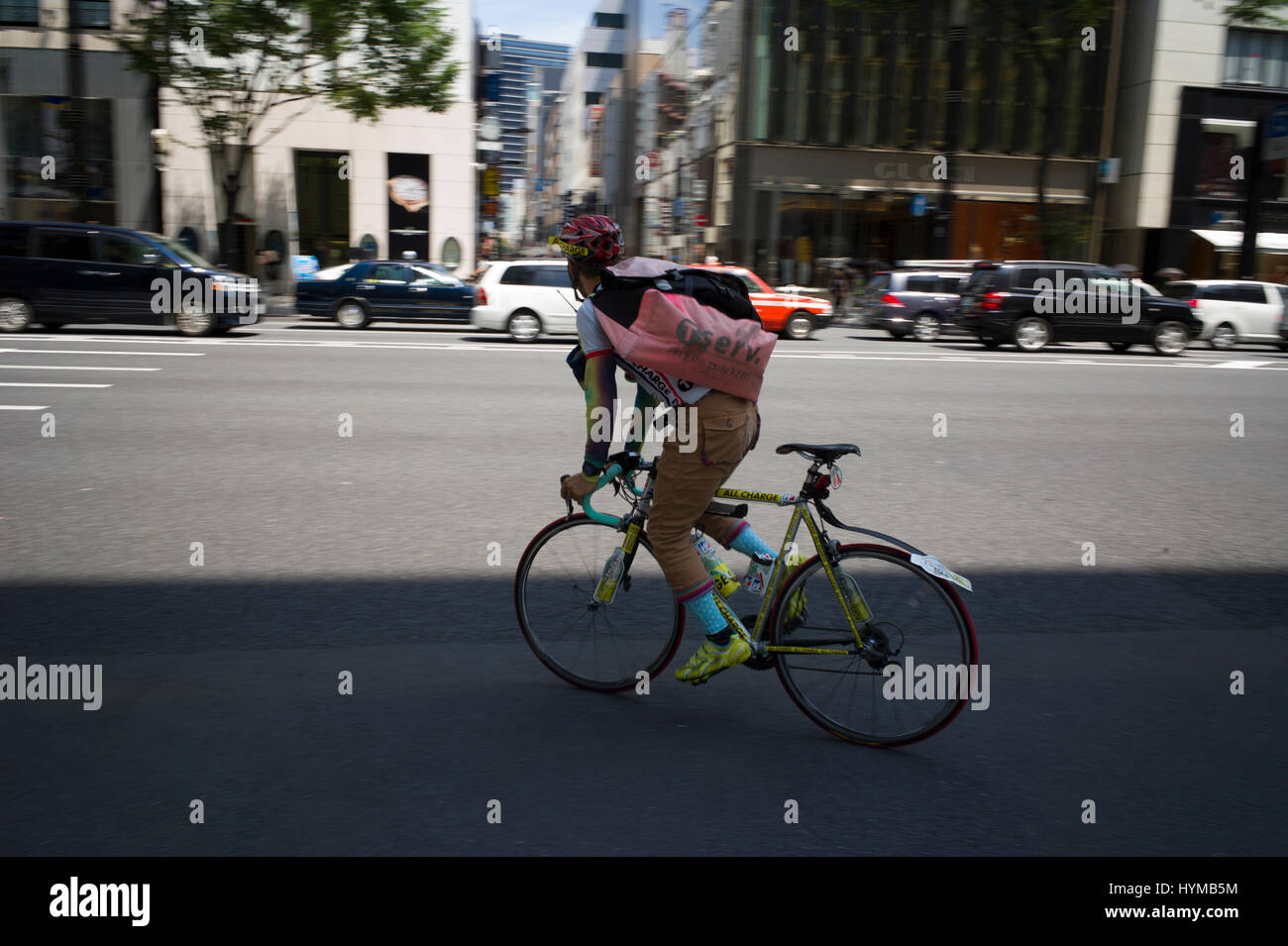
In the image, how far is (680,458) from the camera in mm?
3545

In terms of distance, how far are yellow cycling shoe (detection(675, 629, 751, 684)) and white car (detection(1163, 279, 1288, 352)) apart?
22.5m

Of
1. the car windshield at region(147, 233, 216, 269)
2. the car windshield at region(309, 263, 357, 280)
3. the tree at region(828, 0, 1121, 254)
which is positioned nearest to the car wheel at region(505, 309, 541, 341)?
the car windshield at region(309, 263, 357, 280)

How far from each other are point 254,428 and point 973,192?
34.2 metres

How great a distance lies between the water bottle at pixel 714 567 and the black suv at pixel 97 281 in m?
16.0

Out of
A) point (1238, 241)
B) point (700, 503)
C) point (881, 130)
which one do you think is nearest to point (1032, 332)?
point (700, 503)

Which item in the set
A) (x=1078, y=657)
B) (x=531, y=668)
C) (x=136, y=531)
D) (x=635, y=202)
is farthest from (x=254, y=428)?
(x=635, y=202)

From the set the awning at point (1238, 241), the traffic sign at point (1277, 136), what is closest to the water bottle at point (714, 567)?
the traffic sign at point (1277, 136)

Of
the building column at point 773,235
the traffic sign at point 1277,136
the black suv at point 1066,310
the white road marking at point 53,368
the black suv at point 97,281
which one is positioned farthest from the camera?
the building column at point 773,235

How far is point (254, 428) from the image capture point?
9.05 m

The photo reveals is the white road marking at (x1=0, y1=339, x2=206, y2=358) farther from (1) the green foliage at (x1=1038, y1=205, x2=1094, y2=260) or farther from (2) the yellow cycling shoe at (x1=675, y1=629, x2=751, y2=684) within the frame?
(1) the green foliage at (x1=1038, y1=205, x2=1094, y2=260)

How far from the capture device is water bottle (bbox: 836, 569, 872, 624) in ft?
11.4

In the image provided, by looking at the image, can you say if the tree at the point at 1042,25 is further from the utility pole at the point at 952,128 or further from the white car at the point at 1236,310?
the white car at the point at 1236,310

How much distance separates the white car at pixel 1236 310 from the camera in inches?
890
